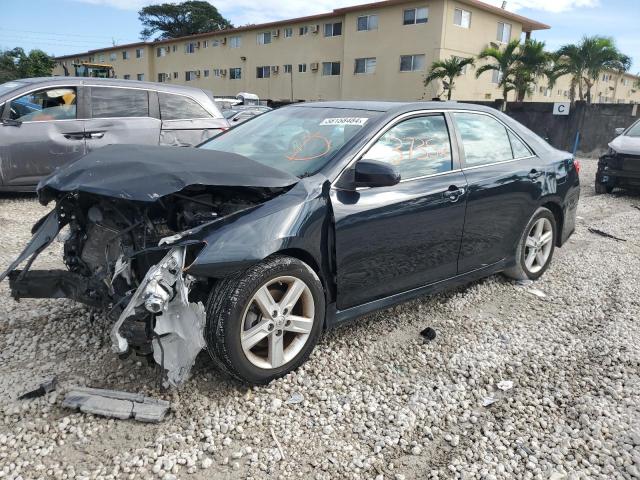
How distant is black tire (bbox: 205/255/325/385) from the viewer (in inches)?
103

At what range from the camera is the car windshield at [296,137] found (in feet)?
10.8

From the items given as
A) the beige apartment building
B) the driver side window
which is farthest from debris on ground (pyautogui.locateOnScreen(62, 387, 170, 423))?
the beige apartment building

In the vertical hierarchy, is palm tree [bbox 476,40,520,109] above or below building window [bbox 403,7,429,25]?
below

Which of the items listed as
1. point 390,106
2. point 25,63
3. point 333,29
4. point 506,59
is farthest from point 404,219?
point 25,63

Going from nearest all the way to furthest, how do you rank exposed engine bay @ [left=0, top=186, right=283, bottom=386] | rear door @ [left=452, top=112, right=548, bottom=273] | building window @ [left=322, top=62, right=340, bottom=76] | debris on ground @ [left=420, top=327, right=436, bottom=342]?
1. exposed engine bay @ [left=0, top=186, right=283, bottom=386]
2. debris on ground @ [left=420, top=327, right=436, bottom=342]
3. rear door @ [left=452, top=112, right=548, bottom=273]
4. building window @ [left=322, top=62, right=340, bottom=76]

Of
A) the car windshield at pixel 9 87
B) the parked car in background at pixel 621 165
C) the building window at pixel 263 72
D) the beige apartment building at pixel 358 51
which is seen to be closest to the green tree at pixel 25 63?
the beige apartment building at pixel 358 51

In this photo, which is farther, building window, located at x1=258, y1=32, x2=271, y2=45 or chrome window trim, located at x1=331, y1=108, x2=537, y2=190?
building window, located at x1=258, y1=32, x2=271, y2=45

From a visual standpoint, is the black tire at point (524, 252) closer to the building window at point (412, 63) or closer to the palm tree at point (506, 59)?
the palm tree at point (506, 59)

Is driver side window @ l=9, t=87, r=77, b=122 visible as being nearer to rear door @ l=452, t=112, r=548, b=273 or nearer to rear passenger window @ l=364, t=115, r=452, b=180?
rear passenger window @ l=364, t=115, r=452, b=180

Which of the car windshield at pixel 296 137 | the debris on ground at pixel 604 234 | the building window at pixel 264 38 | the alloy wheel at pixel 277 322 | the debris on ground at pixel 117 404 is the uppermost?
the building window at pixel 264 38

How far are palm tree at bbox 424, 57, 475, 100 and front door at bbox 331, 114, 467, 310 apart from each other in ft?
84.6

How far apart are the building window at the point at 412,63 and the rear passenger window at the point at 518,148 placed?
27.7 m

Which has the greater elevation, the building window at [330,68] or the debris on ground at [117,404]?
the building window at [330,68]

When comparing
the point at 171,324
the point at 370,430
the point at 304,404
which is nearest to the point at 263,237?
the point at 171,324
